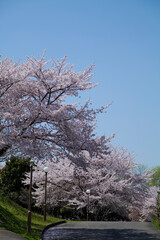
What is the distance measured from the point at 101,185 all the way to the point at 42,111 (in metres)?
16.8

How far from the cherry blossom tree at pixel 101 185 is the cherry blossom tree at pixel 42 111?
44.4ft

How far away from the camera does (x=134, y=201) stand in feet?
102

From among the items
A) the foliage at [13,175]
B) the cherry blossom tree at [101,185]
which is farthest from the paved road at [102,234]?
the foliage at [13,175]

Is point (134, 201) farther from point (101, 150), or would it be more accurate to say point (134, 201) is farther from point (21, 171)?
point (101, 150)

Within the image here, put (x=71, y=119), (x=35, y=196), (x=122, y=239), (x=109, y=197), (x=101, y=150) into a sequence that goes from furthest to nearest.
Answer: (x=35, y=196) → (x=109, y=197) → (x=101, y=150) → (x=71, y=119) → (x=122, y=239)

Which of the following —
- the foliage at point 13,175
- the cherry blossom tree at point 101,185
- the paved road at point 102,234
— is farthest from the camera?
the foliage at point 13,175

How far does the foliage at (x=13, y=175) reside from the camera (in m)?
38.1

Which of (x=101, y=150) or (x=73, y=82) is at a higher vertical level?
(x=73, y=82)

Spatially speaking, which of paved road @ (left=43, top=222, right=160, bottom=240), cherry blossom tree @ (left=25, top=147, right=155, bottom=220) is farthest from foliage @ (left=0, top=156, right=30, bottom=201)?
paved road @ (left=43, top=222, right=160, bottom=240)

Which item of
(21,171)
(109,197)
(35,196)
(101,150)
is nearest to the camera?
(101,150)

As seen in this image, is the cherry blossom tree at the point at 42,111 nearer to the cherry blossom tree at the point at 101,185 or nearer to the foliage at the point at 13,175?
the cherry blossom tree at the point at 101,185

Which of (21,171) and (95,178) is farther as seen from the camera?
(21,171)

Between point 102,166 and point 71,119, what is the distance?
16664 millimetres

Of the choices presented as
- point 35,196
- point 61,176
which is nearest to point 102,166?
point 61,176
